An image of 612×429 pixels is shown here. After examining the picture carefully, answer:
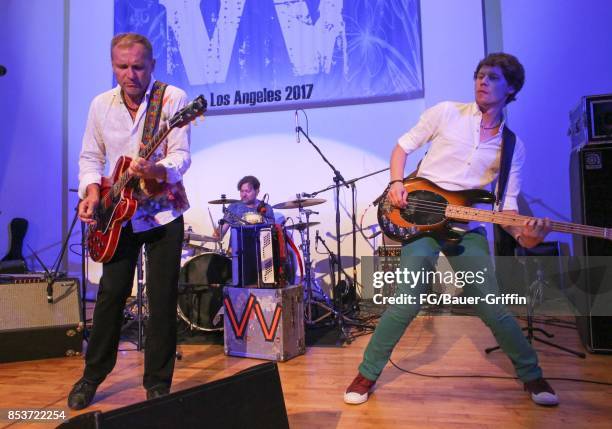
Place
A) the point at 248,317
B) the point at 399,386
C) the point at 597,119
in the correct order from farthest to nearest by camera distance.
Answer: the point at 248,317
the point at 597,119
the point at 399,386

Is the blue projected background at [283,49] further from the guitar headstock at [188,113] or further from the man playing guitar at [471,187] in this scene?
the guitar headstock at [188,113]

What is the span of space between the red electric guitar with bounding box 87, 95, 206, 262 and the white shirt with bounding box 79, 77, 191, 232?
0.10m

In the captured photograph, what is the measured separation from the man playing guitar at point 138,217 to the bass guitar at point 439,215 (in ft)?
3.66

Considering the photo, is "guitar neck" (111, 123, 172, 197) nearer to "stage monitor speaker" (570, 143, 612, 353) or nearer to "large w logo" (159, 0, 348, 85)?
"stage monitor speaker" (570, 143, 612, 353)

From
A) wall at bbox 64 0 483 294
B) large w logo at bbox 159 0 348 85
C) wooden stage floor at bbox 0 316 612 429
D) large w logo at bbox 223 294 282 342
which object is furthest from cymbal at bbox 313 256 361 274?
large w logo at bbox 223 294 282 342

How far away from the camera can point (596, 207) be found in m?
3.13

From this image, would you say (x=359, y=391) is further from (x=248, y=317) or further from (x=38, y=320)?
(x=38, y=320)

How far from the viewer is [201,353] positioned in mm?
3629

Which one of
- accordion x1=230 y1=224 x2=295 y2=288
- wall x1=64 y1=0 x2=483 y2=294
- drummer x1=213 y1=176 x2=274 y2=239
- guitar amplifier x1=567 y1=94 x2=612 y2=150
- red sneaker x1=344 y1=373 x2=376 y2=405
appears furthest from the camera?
wall x1=64 y1=0 x2=483 y2=294

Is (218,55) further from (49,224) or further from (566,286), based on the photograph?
(566,286)

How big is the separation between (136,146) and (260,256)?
1548 mm

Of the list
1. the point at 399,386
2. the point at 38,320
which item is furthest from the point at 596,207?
the point at 38,320

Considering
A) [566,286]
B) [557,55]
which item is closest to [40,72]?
[557,55]

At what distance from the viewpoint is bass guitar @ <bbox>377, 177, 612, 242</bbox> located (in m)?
2.27
